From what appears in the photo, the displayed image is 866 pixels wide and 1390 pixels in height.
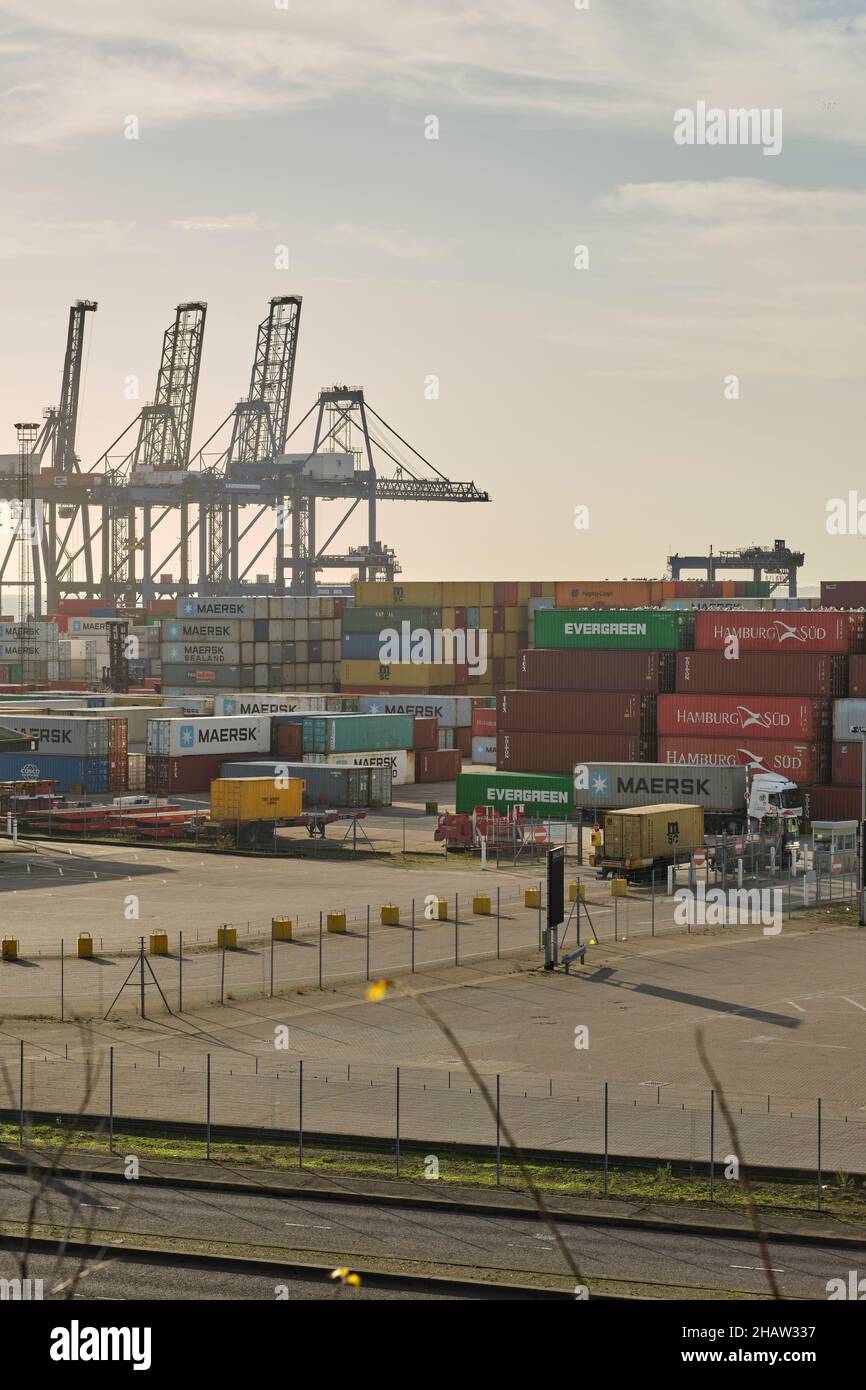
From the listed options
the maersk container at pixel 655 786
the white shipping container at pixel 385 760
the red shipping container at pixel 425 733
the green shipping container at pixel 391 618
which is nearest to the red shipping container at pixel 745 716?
the maersk container at pixel 655 786

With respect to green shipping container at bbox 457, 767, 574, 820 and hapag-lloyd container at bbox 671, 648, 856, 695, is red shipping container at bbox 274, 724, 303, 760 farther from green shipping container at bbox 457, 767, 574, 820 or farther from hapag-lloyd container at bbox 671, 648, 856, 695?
hapag-lloyd container at bbox 671, 648, 856, 695

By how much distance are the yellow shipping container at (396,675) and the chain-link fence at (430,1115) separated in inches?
3773

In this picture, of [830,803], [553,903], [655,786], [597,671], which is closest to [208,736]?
[597,671]

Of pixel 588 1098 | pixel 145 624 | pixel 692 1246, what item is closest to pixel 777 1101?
pixel 588 1098

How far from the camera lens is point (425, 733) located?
360 feet

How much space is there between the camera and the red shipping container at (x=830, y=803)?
7856cm

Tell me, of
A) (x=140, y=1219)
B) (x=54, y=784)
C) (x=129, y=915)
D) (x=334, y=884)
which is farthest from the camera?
(x=54, y=784)

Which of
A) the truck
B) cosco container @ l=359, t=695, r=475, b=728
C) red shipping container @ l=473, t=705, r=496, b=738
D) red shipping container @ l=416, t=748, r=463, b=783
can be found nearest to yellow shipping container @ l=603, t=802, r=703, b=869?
the truck

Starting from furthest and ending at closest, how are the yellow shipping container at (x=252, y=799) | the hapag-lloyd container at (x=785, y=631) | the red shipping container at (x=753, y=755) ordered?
the hapag-lloyd container at (x=785, y=631), the red shipping container at (x=753, y=755), the yellow shipping container at (x=252, y=799)

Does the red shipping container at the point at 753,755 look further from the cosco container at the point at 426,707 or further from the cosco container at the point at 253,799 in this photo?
the cosco container at the point at 426,707

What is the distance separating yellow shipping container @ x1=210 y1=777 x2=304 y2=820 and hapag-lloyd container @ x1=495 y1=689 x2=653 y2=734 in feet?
50.7

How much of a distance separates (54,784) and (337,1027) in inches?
2065

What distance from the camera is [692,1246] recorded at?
24.1m
